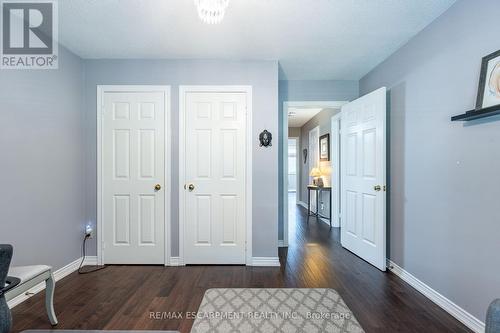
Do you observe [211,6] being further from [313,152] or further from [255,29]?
[313,152]

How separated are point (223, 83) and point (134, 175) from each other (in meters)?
1.57

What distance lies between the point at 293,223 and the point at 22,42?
15.5ft

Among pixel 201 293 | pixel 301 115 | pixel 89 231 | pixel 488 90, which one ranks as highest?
pixel 301 115

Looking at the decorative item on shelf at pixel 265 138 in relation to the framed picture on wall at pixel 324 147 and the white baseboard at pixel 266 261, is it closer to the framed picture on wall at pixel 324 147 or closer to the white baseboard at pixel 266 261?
the white baseboard at pixel 266 261

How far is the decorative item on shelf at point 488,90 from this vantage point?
157 centimetres

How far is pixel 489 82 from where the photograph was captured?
1.63 m

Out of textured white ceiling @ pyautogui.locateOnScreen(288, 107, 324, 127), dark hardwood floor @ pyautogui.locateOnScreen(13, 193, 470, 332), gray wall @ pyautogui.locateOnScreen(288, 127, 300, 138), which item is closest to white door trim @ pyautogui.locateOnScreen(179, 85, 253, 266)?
dark hardwood floor @ pyautogui.locateOnScreen(13, 193, 470, 332)

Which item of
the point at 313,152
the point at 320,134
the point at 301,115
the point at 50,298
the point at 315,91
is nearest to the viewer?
the point at 50,298

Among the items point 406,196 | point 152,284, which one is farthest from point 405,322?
point 152,284

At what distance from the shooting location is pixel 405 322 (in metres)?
1.84

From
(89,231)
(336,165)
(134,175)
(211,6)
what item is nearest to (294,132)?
(336,165)

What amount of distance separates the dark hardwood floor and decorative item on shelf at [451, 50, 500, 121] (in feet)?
5.24

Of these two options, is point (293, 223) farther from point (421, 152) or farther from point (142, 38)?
point (142, 38)

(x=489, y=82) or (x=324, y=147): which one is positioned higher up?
(x=489, y=82)
